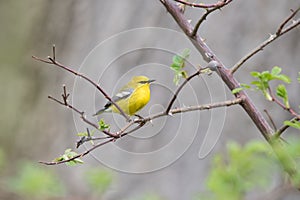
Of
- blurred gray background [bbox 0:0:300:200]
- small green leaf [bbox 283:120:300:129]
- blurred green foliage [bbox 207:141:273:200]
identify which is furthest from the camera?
blurred gray background [bbox 0:0:300:200]

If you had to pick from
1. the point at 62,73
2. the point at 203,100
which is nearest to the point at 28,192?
the point at 203,100

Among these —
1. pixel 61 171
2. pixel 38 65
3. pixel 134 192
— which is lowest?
pixel 134 192

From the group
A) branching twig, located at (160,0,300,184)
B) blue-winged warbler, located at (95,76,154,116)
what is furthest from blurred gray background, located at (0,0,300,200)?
branching twig, located at (160,0,300,184)

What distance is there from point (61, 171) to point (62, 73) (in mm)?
637

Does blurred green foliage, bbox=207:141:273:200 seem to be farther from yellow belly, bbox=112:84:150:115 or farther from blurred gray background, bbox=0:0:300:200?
blurred gray background, bbox=0:0:300:200

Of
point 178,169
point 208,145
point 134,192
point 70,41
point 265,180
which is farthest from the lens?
point 70,41

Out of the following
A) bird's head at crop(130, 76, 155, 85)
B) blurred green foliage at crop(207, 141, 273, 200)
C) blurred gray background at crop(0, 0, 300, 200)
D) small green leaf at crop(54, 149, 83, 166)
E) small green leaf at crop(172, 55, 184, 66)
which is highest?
blurred gray background at crop(0, 0, 300, 200)

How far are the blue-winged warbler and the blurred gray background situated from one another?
0.77m

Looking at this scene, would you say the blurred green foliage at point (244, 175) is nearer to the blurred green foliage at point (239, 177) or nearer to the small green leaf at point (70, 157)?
the blurred green foliage at point (239, 177)

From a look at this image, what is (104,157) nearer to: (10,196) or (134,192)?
(134,192)

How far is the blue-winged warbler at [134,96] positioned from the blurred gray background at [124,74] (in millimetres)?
766

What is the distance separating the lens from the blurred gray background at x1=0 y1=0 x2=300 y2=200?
255 centimetres

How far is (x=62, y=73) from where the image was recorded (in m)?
3.45

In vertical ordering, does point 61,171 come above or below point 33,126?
below
